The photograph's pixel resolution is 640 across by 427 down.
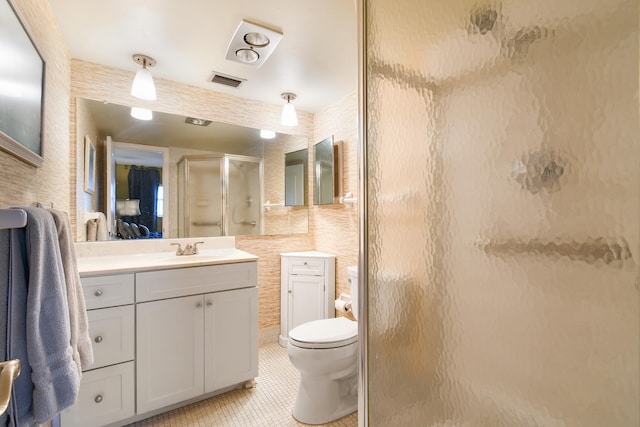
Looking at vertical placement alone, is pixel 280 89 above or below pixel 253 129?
above

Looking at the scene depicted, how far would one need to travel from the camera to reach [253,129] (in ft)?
7.53

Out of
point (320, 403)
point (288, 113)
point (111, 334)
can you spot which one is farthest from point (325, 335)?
point (288, 113)

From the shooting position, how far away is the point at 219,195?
2.18 metres

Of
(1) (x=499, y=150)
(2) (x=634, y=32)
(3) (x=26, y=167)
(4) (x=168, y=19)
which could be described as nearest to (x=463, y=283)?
(1) (x=499, y=150)

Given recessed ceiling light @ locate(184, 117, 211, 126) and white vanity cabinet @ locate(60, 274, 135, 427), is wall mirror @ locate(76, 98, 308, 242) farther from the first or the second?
white vanity cabinet @ locate(60, 274, 135, 427)

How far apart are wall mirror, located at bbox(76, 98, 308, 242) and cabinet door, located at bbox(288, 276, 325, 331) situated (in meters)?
0.46

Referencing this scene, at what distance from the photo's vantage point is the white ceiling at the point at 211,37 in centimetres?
125

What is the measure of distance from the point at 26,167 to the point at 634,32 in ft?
5.12

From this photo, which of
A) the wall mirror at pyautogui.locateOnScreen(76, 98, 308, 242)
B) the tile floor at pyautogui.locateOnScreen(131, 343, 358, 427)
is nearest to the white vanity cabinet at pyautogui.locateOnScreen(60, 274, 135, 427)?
the tile floor at pyautogui.locateOnScreen(131, 343, 358, 427)

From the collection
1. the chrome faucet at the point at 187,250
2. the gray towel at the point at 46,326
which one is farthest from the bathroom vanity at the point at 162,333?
the gray towel at the point at 46,326

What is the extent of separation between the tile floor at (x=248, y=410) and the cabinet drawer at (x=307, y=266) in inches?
28.5

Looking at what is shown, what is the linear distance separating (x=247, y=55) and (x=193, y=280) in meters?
1.29

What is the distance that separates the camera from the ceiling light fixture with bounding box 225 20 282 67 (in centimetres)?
137

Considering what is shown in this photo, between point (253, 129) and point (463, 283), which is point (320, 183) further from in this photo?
point (463, 283)
